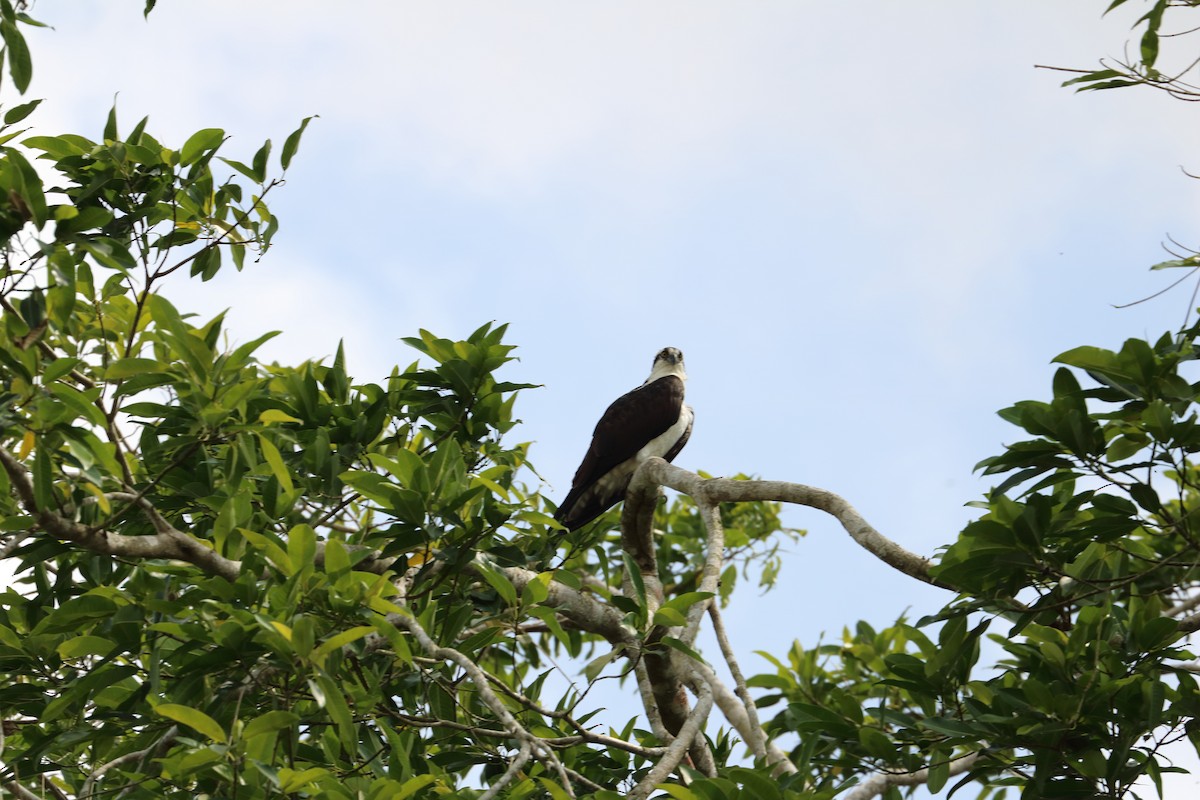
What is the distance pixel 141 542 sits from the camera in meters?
3.59

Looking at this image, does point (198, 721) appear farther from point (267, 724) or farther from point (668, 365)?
point (668, 365)

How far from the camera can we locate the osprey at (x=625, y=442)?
711 centimetres

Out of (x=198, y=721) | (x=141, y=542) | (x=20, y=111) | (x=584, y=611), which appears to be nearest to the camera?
(x=198, y=721)

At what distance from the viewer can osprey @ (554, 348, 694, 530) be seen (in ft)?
23.3

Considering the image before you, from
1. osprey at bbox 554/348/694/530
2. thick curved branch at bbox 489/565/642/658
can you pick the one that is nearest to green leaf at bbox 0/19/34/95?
thick curved branch at bbox 489/565/642/658

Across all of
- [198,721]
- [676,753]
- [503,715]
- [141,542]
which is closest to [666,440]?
[676,753]

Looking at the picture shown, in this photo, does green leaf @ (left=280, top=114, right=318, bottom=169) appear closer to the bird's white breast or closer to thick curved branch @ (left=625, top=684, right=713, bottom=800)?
thick curved branch @ (left=625, top=684, right=713, bottom=800)

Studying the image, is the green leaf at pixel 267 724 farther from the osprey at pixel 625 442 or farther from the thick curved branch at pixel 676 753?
the osprey at pixel 625 442

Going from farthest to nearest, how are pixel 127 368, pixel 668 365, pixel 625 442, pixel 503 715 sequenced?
1. pixel 668 365
2. pixel 625 442
3. pixel 127 368
4. pixel 503 715

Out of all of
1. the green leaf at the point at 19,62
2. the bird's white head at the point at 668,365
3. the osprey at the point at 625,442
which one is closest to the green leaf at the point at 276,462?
the green leaf at the point at 19,62

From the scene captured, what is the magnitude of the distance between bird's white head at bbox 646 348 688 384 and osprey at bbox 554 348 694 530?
27 centimetres

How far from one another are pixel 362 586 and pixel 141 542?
875mm

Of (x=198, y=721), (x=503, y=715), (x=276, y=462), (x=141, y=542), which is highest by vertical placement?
(x=276, y=462)

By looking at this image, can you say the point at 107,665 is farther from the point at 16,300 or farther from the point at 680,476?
the point at 680,476
